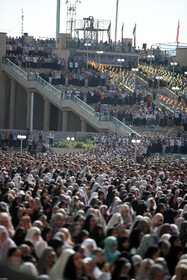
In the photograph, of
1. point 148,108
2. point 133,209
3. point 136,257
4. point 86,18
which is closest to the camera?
point 136,257

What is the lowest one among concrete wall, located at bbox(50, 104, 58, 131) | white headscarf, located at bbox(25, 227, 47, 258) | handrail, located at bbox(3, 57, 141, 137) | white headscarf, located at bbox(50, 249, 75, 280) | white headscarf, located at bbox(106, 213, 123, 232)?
concrete wall, located at bbox(50, 104, 58, 131)

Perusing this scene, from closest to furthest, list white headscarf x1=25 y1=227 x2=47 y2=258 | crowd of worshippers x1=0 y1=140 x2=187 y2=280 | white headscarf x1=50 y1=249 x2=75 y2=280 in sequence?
white headscarf x1=50 y1=249 x2=75 y2=280, crowd of worshippers x1=0 y1=140 x2=187 y2=280, white headscarf x1=25 y1=227 x2=47 y2=258

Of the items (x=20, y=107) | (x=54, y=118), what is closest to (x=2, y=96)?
(x=20, y=107)

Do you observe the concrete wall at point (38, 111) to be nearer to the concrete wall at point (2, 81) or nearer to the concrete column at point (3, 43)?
the concrete wall at point (2, 81)

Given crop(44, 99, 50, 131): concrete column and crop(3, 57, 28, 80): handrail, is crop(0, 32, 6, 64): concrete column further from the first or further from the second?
crop(44, 99, 50, 131): concrete column

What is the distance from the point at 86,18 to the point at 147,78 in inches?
539

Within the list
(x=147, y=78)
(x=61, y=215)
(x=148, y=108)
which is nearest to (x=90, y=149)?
(x=148, y=108)

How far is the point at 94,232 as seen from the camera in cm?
1291

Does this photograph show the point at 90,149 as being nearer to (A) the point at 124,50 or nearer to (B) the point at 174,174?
(B) the point at 174,174

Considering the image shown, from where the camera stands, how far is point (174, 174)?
25938 millimetres

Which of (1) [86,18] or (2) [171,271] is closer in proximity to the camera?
(2) [171,271]

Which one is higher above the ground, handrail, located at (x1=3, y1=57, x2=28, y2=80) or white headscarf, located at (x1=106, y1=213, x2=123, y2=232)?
white headscarf, located at (x1=106, y1=213, x2=123, y2=232)

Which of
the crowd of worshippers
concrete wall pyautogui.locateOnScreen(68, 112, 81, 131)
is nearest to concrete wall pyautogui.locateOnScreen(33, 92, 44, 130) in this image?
concrete wall pyautogui.locateOnScreen(68, 112, 81, 131)

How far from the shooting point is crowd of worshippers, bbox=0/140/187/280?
9773 mm
